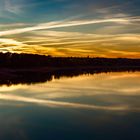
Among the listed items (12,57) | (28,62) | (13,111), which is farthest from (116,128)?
(28,62)

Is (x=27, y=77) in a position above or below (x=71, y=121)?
above

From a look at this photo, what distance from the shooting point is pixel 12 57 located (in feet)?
395

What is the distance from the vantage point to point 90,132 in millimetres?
17031

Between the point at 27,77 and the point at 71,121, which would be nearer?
the point at 71,121

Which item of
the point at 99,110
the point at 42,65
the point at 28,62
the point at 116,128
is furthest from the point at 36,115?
the point at 42,65

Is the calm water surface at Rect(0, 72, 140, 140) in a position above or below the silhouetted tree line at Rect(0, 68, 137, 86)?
below

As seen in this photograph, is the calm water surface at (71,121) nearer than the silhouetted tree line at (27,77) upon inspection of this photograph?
Yes

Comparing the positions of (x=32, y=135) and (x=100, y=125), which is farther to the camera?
(x=100, y=125)

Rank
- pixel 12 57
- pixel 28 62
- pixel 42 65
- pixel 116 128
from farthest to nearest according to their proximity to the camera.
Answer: pixel 42 65, pixel 28 62, pixel 12 57, pixel 116 128

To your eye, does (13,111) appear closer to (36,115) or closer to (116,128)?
(36,115)

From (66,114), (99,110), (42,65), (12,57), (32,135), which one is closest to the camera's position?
(32,135)

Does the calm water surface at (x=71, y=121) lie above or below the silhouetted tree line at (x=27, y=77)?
below

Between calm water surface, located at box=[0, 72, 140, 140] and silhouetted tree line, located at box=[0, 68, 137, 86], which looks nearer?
calm water surface, located at box=[0, 72, 140, 140]

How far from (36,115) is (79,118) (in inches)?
108
